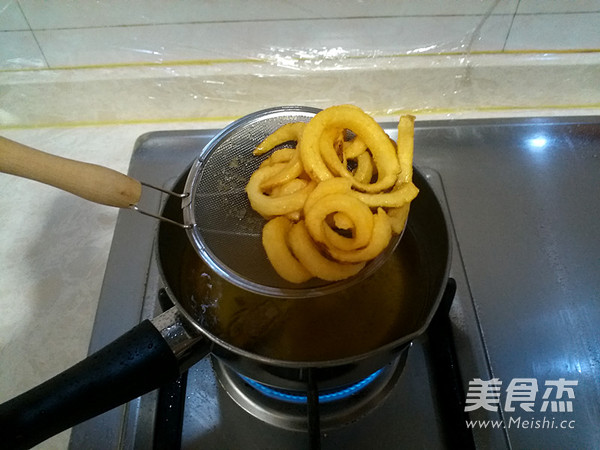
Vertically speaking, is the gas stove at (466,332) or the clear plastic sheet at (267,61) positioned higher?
the clear plastic sheet at (267,61)

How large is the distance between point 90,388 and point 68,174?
9.6 inches

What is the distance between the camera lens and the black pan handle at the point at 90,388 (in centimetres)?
48

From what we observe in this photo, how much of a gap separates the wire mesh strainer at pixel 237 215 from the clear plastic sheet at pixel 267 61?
0.28 m

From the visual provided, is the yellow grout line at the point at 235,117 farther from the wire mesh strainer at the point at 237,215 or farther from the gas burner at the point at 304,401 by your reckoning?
the gas burner at the point at 304,401

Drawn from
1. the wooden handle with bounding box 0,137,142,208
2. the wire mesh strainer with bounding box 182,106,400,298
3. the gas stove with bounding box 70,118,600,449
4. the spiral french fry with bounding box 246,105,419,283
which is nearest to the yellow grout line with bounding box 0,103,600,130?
the gas stove with bounding box 70,118,600,449

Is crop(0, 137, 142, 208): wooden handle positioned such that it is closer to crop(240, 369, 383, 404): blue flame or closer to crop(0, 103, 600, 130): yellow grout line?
crop(240, 369, 383, 404): blue flame

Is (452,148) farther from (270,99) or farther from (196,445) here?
(196,445)

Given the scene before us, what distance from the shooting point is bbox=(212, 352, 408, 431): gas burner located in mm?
651

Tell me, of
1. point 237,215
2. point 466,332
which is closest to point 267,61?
point 237,215

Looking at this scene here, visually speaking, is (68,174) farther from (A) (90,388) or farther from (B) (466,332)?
(B) (466,332)

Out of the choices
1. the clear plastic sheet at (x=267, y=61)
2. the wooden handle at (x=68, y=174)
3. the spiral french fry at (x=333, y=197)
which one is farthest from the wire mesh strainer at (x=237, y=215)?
the clear plastic sheet at (x=267, y=61)

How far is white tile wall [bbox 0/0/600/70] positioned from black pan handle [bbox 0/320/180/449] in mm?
683

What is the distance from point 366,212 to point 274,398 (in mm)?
314

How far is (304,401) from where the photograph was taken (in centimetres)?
66
